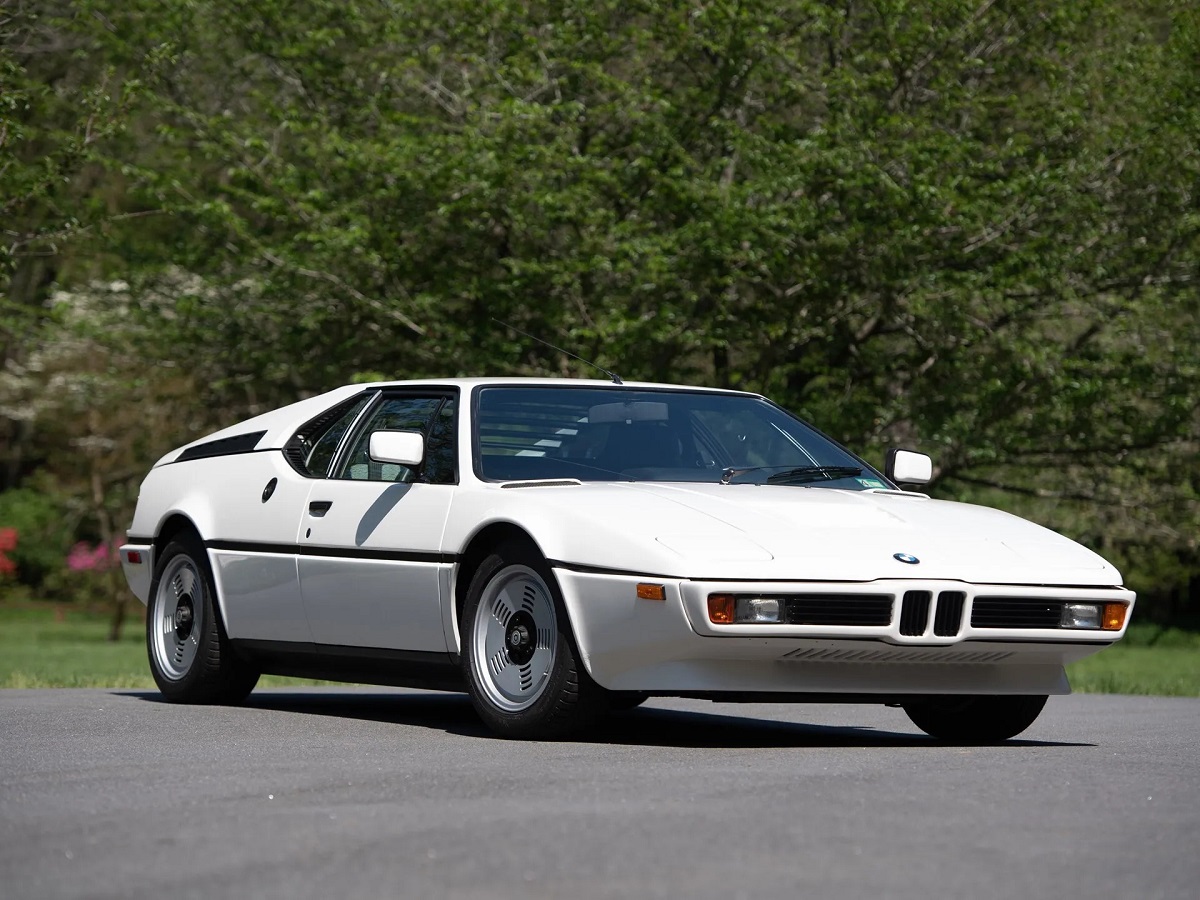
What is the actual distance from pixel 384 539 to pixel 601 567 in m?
1.40

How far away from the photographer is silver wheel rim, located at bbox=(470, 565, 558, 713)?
751cm

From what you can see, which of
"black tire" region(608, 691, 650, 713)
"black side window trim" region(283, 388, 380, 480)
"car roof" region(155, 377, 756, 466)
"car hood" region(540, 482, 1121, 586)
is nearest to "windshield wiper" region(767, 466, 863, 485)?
"car hood" region(540, 482, 1121, 586)

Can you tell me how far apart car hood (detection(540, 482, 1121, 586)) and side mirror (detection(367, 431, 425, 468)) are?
2.45 feet

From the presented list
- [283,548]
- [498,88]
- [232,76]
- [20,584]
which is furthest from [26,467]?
[283,548]

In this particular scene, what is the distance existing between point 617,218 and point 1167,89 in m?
5.31

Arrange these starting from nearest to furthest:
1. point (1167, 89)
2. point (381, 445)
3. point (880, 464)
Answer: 1. point (381, 445)
2. point (1167, 89)
3. point (880, 464)

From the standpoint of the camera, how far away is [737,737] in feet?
26.8

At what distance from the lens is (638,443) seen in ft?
27.4

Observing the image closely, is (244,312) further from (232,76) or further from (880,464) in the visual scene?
(880,464)

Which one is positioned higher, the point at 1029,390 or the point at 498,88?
the point at 498,88

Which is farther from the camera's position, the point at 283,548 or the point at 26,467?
the point at 26,467

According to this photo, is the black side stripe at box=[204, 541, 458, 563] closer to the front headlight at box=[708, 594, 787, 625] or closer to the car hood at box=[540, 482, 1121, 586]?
the car hood at box=[540, 482, 1121, 586]

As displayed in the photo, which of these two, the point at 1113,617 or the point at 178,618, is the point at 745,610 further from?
the point at 178,618

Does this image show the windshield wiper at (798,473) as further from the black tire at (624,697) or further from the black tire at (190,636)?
the black tire at (190,636)
